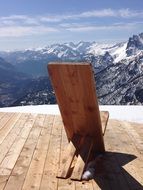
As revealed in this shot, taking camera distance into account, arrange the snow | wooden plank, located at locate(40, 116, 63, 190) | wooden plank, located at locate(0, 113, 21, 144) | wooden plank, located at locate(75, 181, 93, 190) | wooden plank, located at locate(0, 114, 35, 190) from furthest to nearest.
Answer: the snow
wooden plank, located at locate(0, 113, 21, 144)
wooden plank, located at locate(0, 114, 35, 190)
wooden plank, located at locate(40, 116, 63, 190)
wooden plank, located at locate(75, 181, 93, 190)

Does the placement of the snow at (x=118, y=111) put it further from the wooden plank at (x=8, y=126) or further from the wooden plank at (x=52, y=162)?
the wooden plank at (x=52, y=162)

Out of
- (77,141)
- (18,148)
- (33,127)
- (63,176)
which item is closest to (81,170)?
(63,176)

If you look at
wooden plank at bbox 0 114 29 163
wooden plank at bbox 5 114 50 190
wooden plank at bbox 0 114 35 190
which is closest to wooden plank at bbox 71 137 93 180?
wooden plank at bbox 5 114 50 190

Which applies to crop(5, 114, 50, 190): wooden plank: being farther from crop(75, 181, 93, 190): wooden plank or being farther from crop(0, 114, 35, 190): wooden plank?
crop(75, 181, 93, 190): wooden plank

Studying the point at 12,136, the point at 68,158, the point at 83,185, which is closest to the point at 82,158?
the point at 68,158

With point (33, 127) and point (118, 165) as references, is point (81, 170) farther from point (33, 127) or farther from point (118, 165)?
point (33, 127)

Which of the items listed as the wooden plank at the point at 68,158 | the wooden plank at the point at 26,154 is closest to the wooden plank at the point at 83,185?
the wooden plank at the point at 68,158

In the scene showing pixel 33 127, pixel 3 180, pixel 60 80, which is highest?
pixel 60 80
